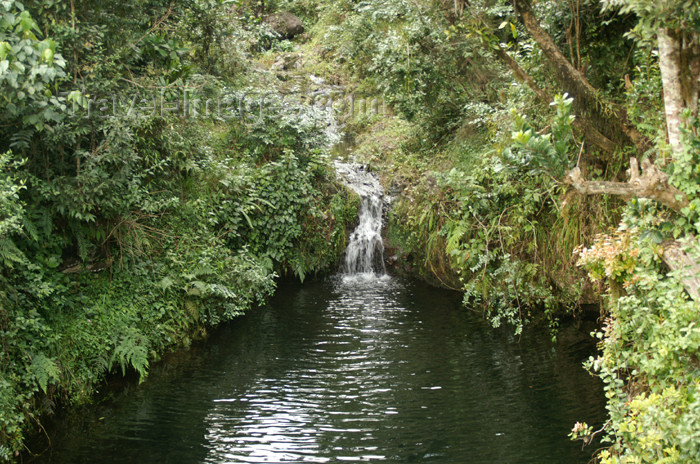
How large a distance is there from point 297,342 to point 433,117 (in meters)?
6.96

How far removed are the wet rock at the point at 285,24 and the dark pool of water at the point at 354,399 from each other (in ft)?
55.6

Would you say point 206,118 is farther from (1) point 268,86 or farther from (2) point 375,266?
(2) point 375,266

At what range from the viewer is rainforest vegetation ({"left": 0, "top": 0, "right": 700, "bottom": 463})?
16.6ft

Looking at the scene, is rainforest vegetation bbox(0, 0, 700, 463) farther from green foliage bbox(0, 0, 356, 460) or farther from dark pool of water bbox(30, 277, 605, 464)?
dark pool of water bbox(30, 277, 605, 464)

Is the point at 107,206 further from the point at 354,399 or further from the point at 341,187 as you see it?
the point at 341,187

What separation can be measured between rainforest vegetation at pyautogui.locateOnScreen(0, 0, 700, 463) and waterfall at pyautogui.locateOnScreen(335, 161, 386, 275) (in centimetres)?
34

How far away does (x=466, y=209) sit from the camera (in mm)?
10625

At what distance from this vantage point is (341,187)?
13539 mm

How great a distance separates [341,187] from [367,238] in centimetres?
139

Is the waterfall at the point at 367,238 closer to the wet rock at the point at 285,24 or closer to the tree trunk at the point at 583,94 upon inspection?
the tree trunk at the point at 583,94

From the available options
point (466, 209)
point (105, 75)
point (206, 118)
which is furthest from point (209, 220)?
point (466, 209)

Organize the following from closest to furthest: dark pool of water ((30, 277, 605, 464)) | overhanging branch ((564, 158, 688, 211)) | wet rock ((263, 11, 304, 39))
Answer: overhanging branch ((564, 158, 688, 211)) < dark pool of water ((30, 277, 605, 464)) < wet rock ((263, 11, 304, 39))

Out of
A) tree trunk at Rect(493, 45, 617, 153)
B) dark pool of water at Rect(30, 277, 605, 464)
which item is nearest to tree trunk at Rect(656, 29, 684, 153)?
tree trunk at Rect(493, 45, 617, 153)

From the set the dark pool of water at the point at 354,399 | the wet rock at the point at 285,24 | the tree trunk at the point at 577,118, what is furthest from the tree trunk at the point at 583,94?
the wet rock at the point at 285,24
